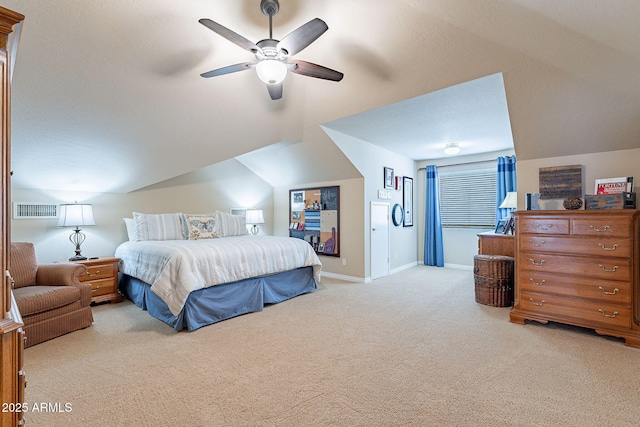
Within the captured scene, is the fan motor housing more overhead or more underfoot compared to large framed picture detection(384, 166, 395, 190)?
more overhead

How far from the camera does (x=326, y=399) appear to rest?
1.91 meters

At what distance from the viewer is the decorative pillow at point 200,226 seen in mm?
4551

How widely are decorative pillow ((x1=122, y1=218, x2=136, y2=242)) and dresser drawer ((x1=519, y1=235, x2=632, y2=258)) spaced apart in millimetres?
4975

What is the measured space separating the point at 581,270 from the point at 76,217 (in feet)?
18.8

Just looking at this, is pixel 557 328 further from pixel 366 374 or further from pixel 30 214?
pixel 30 214

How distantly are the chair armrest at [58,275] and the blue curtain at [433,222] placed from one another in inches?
234

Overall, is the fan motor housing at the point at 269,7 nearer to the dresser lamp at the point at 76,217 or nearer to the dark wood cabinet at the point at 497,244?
the dresser lamp at the point at 76,217

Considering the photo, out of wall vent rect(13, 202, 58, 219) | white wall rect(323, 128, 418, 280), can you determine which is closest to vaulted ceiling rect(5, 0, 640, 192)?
wall vent rect(13, 202, 58, 219)

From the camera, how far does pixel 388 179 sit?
5.75 meters

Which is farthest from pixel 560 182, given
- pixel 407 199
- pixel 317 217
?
pixel 317 217

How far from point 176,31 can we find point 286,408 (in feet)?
9.52

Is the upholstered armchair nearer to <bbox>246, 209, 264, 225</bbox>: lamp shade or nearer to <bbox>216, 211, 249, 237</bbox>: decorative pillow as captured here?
<bbox>216, 211, 249, 237</bbox>: decorative pillow

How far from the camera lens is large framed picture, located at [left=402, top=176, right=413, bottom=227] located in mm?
6309

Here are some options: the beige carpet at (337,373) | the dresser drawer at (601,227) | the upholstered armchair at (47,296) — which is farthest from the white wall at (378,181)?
the upholstered armchair at (47,296)
